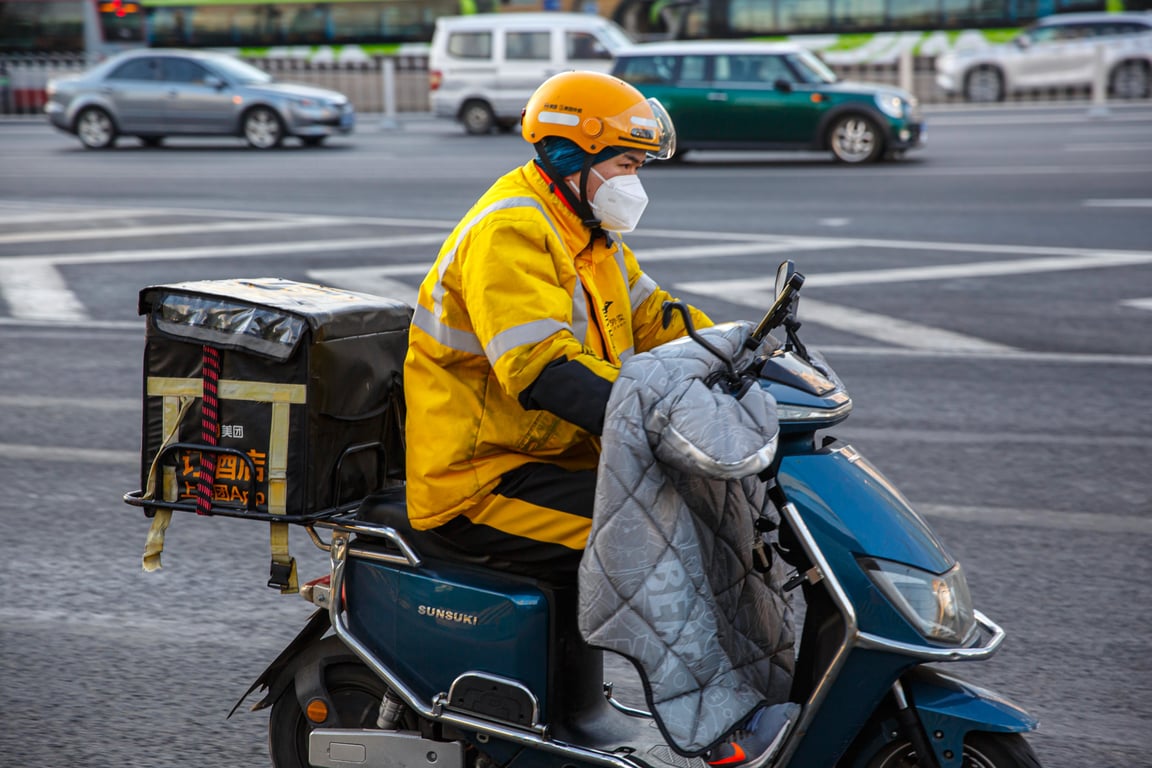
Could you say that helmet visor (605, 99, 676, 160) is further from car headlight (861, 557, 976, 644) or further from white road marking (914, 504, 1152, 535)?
white road marking (914, 504, 1152, 535)

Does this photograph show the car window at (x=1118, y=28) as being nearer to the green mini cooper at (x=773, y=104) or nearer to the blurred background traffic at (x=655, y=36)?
the blurred background traffic at (x=655, y=36)

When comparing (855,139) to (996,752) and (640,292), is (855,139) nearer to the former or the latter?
(640,292)

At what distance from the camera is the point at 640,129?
9.73 ft

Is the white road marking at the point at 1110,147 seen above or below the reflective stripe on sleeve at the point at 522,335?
above

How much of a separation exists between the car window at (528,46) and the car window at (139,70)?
6514 mm

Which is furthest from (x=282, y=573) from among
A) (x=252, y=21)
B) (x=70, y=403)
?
(x=252, y=21)

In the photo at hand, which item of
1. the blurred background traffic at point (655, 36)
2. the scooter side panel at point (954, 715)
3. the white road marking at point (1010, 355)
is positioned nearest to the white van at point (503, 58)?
the blurred background traffic at point (655, 36)

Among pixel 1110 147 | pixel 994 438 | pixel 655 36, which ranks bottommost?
pixel 994 438

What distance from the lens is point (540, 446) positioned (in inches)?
118

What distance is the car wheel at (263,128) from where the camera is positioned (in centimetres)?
2388

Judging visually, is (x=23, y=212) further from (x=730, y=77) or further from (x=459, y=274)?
(x=459, y=274)

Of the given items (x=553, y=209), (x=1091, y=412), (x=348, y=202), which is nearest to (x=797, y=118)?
(x=348, y=202)

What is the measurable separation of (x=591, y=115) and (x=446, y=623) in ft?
3.73

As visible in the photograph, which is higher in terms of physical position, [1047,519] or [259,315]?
[259,315]
